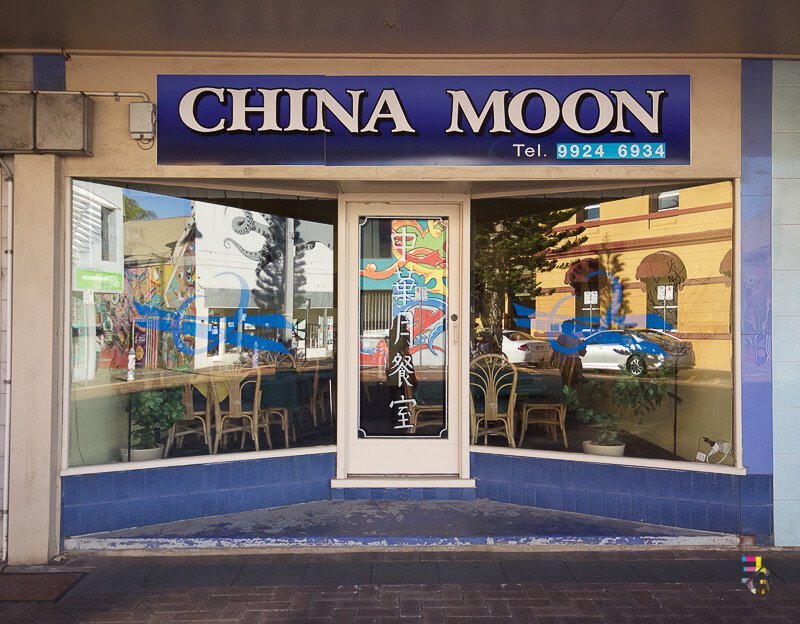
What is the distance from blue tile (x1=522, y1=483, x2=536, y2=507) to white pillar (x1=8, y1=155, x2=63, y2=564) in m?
3.53

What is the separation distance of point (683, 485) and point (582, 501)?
76cm

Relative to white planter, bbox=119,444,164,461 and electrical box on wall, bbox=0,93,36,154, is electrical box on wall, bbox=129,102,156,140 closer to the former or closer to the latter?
electrical box on wall, bbox=0,93,36,154

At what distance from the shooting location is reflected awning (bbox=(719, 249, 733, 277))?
4766 millimetres

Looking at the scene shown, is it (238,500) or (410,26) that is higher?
(410,26)

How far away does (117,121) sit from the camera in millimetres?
4723

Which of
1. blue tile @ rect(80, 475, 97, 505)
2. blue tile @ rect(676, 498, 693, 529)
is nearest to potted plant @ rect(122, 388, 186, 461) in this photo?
blue tile @ rect(80, 475, 97, 505)

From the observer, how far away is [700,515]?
4.71 metres

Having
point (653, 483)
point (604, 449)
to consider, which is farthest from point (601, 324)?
point (653, 483)

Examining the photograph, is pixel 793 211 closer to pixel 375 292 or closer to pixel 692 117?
pixel 692 117

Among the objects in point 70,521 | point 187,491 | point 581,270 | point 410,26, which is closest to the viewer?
point 410,26

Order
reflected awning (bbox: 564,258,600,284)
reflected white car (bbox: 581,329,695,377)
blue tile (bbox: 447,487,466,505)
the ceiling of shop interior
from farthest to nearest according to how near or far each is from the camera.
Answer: reflected awning (bbox: 564,258,600,284), blue tile (bbox: 447,487,466,505), reflected white car (bbox: 581,329,695,377), the ceiling of shop interior

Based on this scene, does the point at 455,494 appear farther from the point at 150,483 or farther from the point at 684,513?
the point at 150,483

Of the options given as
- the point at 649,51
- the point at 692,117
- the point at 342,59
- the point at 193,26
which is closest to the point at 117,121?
the point at 193,26

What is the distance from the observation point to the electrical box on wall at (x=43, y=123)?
449cm
